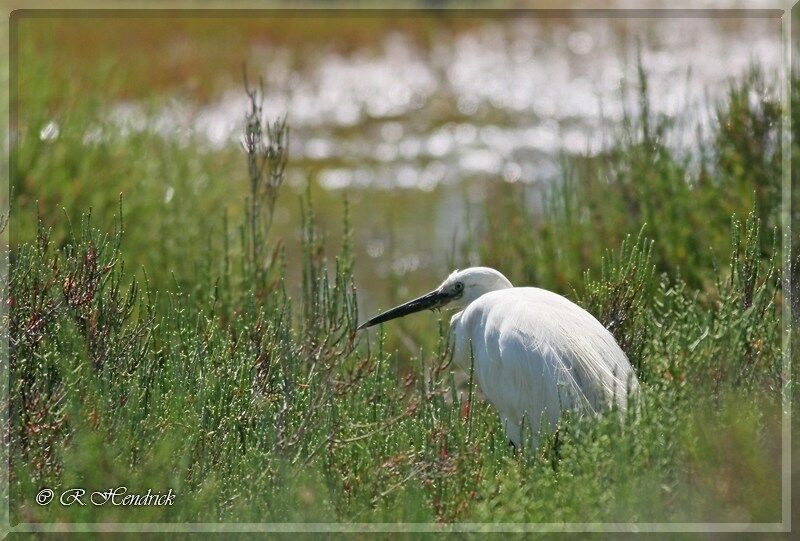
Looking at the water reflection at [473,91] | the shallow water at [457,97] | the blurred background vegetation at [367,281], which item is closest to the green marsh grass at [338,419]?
the blurred background vegetation at [367,281]

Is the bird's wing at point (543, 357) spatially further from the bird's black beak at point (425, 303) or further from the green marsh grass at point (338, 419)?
the bird's black beak at point (425, 303)

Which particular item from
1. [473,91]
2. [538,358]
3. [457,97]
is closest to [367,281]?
[457,97]

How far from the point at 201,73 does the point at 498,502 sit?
9.13 m

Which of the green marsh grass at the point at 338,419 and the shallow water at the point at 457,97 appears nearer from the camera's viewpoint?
the green marsh grass at the point at 338,419

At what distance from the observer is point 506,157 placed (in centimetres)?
1098

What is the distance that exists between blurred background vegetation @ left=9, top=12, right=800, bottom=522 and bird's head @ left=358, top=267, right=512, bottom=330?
0.73ft

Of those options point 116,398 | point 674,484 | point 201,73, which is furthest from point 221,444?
point 201,73

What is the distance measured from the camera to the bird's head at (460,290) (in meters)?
4.50

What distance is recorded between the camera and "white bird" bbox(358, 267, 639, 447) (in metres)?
3.82

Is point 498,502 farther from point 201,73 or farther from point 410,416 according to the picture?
point 201,73

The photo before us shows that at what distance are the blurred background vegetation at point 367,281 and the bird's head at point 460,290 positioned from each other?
223 millimetres

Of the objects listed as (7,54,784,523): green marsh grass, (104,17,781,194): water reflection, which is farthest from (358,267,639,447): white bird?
(104,17,781,194): water reflection

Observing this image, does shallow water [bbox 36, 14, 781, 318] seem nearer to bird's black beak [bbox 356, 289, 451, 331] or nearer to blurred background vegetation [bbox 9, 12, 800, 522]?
blurred background vegetation [bbox 9, 12, 800, 522]

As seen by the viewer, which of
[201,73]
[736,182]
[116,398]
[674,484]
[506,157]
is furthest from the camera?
[201,73]
